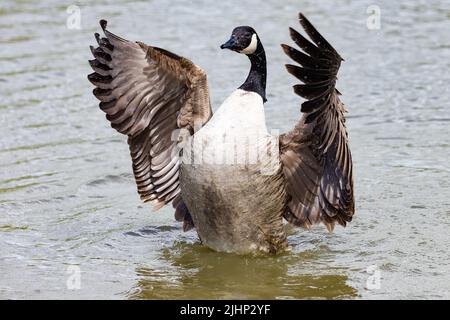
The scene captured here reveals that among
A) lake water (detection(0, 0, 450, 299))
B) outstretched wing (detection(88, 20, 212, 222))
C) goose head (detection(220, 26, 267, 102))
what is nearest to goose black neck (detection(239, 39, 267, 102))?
goose head (detection(220, 26, 267, 102))

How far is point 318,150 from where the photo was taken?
838 centimetres

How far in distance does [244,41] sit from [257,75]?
317 millimetres

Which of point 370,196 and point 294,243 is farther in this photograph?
point 370,196

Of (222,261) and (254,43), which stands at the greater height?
(254,43)

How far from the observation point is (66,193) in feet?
32.9

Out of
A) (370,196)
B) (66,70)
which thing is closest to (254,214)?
(370,196)

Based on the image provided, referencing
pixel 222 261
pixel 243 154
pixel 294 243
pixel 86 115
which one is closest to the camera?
pixel 243 154

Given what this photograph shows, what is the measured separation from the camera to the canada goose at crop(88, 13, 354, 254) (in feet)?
26.4

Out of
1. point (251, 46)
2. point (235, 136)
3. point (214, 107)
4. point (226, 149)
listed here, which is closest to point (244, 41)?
point (251, 46)

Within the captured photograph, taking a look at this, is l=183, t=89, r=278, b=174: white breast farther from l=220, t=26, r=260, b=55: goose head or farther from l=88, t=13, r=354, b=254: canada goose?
l=220, t=26, r=260, b=55: goose head

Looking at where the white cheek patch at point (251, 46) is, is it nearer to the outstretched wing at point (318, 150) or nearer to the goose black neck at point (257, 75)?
the goose black neck at point (257, 75)

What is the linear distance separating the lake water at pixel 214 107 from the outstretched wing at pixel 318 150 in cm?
39

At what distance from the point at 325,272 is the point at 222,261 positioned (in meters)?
0.92

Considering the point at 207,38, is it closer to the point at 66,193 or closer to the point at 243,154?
the point at 66,193
